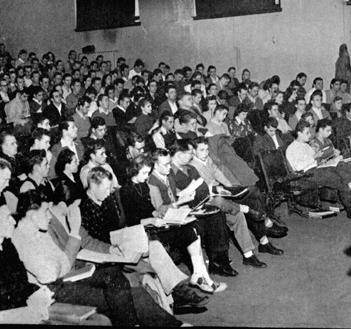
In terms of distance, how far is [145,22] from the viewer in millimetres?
13375

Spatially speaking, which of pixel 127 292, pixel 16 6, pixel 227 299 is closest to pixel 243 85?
pixel 227 299

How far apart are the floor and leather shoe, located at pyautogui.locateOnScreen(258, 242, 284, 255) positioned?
0.06m

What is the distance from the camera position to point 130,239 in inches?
156

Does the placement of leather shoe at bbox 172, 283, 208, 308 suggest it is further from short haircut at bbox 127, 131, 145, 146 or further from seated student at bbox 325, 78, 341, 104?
seated student at bbox 325, 78, 341, 104

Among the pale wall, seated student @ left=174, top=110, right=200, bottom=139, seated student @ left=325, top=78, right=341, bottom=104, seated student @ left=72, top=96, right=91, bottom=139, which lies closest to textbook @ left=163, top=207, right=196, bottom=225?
seated student @ left=174, top=110, right=200, bottom=139

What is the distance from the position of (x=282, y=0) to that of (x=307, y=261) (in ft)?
27.2

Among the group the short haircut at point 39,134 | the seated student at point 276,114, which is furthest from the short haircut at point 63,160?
the seated student at point 276,114

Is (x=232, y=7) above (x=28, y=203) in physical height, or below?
above

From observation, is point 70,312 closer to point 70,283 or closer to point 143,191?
point 70,283

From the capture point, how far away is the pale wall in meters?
12.1

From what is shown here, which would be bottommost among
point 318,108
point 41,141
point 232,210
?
point 232,210

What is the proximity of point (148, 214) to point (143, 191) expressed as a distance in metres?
0.20

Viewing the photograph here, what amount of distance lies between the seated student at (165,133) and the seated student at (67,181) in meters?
1.41

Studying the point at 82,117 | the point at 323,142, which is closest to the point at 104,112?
the point at 82,117
